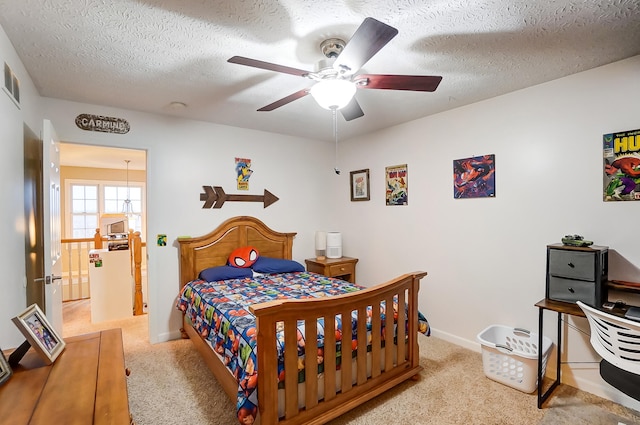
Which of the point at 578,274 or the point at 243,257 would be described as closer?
the point at 578,274

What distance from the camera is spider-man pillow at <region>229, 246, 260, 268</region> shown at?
359 cm

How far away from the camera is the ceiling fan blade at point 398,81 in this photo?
1818mm

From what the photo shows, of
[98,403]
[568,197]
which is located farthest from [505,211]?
[98,403]

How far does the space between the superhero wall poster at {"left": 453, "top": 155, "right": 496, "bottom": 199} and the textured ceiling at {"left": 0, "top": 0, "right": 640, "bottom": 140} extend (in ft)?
1.94

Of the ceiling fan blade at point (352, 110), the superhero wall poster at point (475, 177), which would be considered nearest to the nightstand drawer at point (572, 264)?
the superhero wall poster at point (475, 177)

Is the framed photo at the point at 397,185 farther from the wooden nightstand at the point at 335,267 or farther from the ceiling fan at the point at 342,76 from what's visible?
the ceiling fan at the point at 342,76

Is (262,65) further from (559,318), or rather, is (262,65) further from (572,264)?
(559,318)

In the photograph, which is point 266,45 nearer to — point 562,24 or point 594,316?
point 562,24

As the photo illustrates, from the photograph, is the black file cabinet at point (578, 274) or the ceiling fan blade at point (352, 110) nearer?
the black file cabinet at point (578, 274)

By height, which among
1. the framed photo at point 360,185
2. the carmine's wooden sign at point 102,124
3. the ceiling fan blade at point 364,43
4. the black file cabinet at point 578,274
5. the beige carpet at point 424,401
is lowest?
the beige carpet at point 424,401

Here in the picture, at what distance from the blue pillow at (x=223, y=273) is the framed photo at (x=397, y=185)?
6.21 feet

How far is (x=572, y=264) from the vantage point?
7.16ft

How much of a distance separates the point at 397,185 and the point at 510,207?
1.26m

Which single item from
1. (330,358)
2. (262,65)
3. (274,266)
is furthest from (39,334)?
(274,266)
